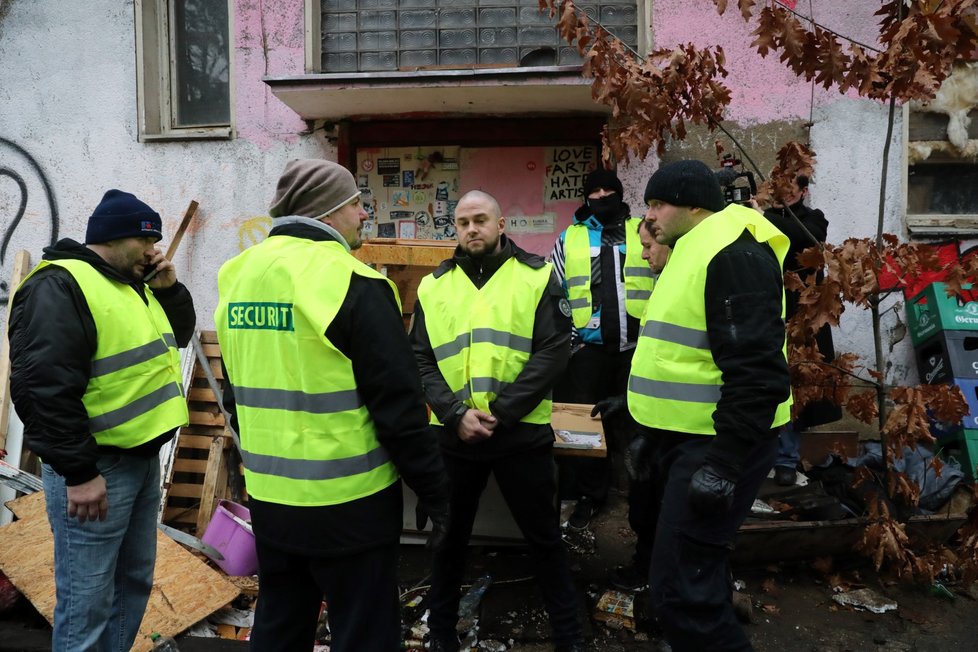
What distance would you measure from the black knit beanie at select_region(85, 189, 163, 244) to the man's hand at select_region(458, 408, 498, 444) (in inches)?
62.1

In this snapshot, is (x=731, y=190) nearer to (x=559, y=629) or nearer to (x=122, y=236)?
(x=559, y=629)

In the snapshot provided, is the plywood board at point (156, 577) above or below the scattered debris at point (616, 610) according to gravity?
above

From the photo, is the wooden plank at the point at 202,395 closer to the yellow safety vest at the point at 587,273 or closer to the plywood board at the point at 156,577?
the plywood board at the point at 156,577

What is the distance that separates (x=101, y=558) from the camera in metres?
2.65

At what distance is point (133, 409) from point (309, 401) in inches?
42.7

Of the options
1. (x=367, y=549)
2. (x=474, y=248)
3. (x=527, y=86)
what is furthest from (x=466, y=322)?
(x=527, y=86)

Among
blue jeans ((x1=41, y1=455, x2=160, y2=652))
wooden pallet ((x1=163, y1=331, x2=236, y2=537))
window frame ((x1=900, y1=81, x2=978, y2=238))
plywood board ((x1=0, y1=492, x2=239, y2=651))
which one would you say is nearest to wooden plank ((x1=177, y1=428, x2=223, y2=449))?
wooden pallet ((x1=163, y1=331, x2=236, y2=537))

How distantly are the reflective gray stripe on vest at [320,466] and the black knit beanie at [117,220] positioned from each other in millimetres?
1267

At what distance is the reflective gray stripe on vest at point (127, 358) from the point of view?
8.55 ft

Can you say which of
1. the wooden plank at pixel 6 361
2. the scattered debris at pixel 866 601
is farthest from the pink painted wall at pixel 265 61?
the scattered debris at pixel 866 601

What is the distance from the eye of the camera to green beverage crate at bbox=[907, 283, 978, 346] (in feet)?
15.5

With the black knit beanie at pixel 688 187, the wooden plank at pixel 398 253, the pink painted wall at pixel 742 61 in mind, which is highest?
the pink painted wall at pixel 742 61

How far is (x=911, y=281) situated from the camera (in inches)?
135

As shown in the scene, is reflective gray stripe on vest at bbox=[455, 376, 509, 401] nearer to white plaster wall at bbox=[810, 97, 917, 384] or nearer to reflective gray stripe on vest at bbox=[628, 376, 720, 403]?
reflective gray stripe on vest at bbox=[628, 376, 720, 403]
